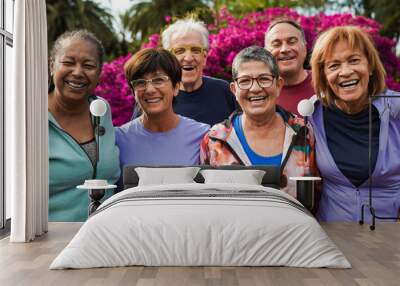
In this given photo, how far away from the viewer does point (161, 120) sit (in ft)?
18.9

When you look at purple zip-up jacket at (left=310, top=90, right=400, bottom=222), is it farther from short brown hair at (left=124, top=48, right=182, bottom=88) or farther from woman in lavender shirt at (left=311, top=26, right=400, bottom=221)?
short brown hair at (left=124, top=48, right=182, bottom=88)

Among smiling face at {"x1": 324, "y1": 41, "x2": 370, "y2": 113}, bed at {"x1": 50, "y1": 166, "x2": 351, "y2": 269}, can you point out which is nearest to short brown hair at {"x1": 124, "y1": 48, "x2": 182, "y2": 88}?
smiling face at {"x1": 324, "y1": 41, "x2": 370, "y2": 113}

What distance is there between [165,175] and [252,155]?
2.60ft

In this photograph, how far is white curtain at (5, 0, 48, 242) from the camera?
4.95 m

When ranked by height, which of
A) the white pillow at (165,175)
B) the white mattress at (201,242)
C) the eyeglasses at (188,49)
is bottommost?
the white mattress at (201,242)

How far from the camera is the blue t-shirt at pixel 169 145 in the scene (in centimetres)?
575

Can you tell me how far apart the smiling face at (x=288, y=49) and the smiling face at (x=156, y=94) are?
986mm

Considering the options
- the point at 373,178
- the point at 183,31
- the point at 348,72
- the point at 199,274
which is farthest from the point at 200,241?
the point at 183,31

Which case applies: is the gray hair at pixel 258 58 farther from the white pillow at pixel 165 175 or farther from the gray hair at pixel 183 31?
the white pillow at pixel 165 175

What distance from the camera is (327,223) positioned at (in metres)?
5.69

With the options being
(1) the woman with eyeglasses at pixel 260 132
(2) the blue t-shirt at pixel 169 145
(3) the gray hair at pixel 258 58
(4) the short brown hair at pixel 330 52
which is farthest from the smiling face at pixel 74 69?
(4) the short brown hair at pixel 330 52

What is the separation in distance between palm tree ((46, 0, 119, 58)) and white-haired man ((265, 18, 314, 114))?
9890 mm

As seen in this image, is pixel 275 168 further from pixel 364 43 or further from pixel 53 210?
pixel 53 210

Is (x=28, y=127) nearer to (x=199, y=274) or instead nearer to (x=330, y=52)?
(x=199, y=274)
